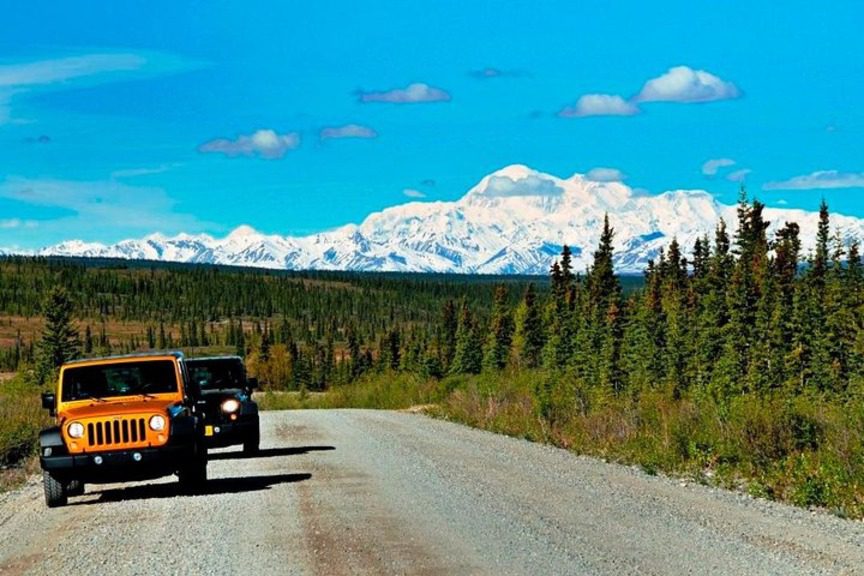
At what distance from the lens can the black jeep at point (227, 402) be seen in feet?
73.4

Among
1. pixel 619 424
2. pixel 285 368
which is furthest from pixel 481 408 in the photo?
pixel 285 368

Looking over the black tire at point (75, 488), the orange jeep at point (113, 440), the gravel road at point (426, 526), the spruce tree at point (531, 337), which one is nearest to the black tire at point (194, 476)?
the orange jeep at point (113, 440)

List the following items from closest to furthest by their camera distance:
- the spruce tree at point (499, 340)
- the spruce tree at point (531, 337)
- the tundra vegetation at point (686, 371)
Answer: the tundra vegetation at point (686, 371), the spruce tree at point (531, 337), the spruce tree at point (499, 340)

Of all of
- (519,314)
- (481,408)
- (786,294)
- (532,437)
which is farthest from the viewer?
(519,314)

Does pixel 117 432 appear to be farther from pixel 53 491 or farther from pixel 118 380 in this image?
pixel 118 380

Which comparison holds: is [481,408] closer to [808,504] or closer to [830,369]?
[808,504]

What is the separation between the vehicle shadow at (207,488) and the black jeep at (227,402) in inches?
161

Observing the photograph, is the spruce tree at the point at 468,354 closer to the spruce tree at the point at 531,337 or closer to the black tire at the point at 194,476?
the spruce tree at the point at 531,337

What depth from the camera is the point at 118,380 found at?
54.4 feet

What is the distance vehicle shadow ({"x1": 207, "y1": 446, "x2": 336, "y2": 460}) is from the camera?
73.7 ft

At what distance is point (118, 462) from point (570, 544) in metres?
7.01

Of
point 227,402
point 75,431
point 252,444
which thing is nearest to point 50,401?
point 75,431

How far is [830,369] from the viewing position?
67312 millimetres

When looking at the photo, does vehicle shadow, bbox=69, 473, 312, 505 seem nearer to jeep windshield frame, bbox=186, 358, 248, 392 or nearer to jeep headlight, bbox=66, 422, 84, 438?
jeep headlight, bbox=66, 422, 84, 438
